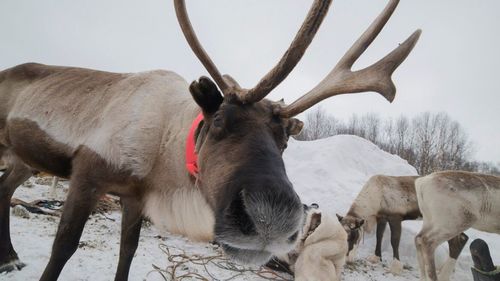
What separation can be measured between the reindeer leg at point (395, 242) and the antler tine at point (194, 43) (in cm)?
579

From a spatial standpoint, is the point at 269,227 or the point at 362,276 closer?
the point at 269,227

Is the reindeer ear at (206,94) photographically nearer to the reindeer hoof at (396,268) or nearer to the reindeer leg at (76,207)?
the reindeer leg at (76,207)

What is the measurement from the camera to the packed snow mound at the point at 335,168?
377 inches

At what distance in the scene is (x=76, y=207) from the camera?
219 centimetres

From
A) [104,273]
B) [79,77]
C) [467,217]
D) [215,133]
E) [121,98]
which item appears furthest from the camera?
[467,217]

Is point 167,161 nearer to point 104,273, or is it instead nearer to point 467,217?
point 104,273

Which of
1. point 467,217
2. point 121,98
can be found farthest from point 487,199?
point 121,98

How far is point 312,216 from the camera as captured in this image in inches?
179

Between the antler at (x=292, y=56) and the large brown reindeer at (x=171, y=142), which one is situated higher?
the antler at (x=292, y=56)

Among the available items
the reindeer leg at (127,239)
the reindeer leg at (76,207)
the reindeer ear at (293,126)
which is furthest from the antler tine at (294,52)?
the reindeer leg at (127,239)

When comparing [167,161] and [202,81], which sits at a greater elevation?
[202,81]

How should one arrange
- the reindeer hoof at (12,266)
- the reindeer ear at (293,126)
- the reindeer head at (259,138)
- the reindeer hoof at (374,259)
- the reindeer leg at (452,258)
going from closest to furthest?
the reindeer head at (259,138)
the reindeer ear at (293,126)
the reindeer hoof at (12,266)
the reindeer leg at (452,258)
the reindeer hoof at (374,259)

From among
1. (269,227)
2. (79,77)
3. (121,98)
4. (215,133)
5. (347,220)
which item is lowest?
(347,220)

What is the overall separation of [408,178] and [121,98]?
8093 mm
